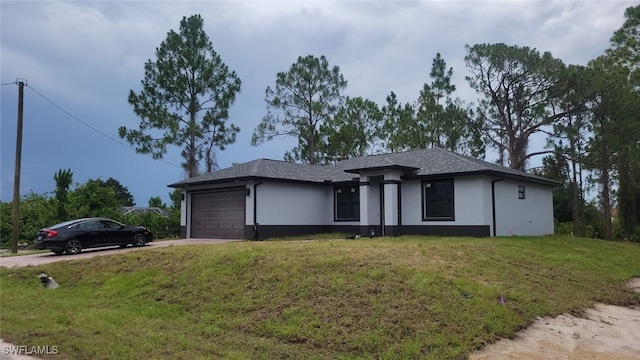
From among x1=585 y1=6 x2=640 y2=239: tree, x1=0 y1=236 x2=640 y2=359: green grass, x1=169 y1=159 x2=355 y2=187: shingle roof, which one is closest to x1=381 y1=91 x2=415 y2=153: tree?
x1=169 y1=159 x2=355 y2=187: shingle roof

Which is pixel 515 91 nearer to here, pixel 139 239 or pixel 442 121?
pixel 442 121

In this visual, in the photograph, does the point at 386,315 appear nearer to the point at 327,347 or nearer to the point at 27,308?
the point at 327,347

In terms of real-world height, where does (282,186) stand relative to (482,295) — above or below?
above

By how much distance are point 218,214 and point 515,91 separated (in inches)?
693

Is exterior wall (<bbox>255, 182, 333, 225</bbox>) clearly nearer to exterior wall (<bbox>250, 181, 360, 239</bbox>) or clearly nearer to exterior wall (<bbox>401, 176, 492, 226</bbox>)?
exterior wall (<bbox>250, 181, 360, 239</bbox>)

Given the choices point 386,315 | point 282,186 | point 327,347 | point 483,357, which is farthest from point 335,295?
point 282,186

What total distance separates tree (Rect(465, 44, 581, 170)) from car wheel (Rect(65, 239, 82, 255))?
2194 cm

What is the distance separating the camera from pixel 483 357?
5.59 meters

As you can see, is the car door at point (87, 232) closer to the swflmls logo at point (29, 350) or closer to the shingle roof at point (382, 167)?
the shingle roof at point (382, 167)

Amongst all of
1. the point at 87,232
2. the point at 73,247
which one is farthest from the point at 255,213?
the point at 73,247

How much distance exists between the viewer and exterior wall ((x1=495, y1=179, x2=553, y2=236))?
1678cm

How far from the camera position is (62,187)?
21219 mm

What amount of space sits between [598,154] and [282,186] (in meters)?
16.4

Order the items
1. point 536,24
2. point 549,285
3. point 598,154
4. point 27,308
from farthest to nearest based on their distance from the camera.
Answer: point 598,154 < point 536,24 < point 549,285 < point 27,308
